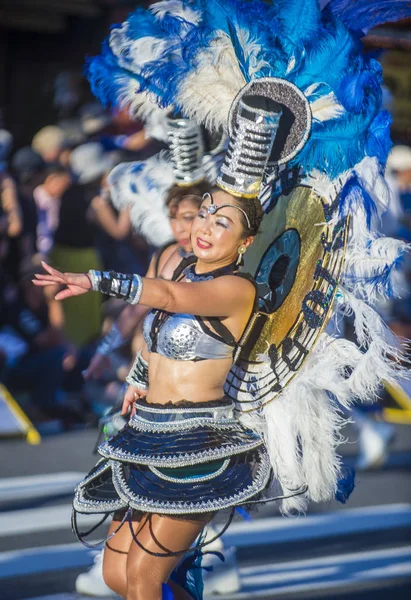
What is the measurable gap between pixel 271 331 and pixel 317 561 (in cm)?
187

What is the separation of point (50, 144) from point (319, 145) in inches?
207

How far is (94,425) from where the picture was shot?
7102 millimetres

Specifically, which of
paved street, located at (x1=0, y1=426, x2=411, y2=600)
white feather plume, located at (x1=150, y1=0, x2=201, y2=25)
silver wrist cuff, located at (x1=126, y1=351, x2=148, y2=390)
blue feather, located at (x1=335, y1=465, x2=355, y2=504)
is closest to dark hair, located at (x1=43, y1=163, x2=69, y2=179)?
paved street, located at (x1=0, y1=426, x2=411, y2=600)

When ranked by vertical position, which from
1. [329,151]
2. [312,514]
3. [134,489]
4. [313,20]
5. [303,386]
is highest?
[313,20]

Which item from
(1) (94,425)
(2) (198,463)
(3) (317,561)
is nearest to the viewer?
(2) (198,463)

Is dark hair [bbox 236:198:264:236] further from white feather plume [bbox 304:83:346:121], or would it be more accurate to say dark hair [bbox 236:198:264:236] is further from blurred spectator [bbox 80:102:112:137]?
blurred spectator [bbox 80:102:112:137]

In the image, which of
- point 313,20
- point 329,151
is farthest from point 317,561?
point 313,20

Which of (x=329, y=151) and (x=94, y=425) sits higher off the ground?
(x=329, y=151)

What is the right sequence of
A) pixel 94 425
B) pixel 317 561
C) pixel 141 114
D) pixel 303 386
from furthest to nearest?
1. pixel 94 425
2. pixel 317 561
3. pixel 141 114
4. pixel 303 386

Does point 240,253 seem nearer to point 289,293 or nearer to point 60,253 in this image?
point 289,293

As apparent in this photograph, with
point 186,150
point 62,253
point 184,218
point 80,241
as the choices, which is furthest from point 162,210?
point 62,253

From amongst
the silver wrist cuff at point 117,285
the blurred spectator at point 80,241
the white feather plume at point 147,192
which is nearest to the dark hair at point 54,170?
the blurred spectator at point 80,241

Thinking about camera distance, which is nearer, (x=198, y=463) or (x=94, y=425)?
(x=198, y=463)

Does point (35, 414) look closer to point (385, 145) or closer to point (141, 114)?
point (141, 114)
